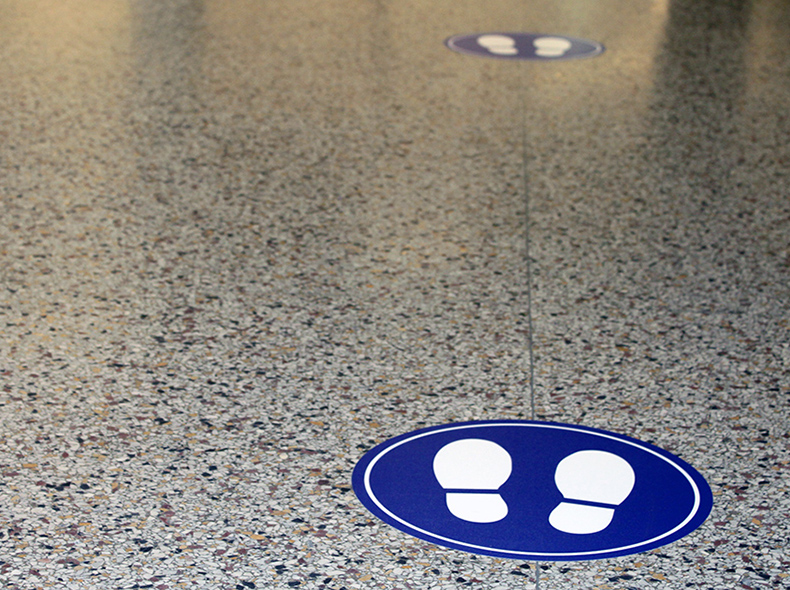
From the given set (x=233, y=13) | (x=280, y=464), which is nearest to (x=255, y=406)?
(x=280, y=464)

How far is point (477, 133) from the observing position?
337cm

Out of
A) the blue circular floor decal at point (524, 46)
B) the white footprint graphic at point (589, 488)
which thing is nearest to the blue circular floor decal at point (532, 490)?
the white footprint graphic at point (589, 488)

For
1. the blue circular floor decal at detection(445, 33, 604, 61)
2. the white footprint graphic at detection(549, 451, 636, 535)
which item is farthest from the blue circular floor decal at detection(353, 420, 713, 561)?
the blue circular floor decal at detection(445, 33, 604, 61)

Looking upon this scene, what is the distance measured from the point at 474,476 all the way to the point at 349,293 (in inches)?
30.2

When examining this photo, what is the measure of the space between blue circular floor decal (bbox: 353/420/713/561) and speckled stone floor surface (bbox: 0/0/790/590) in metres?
0.03

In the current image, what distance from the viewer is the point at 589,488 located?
160 centimetres

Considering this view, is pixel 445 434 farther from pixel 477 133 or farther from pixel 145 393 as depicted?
pixel 477 133

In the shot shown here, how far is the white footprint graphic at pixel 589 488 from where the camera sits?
59.9 inches

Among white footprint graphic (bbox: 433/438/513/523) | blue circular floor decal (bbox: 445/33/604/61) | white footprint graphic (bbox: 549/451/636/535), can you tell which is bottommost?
white footprint graphic (bbox: 549/451/636/535)

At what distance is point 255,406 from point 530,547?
603mm

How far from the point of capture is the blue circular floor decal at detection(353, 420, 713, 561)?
1.49 metres

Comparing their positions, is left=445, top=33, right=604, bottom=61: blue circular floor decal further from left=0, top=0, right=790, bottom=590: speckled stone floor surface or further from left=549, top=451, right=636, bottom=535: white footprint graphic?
left=549, top=451, right=636, bottom=535: white footprint graphic

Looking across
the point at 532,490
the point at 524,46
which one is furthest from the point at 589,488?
the point at 524,46

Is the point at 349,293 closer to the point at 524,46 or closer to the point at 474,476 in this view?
A: the point at 474,476
